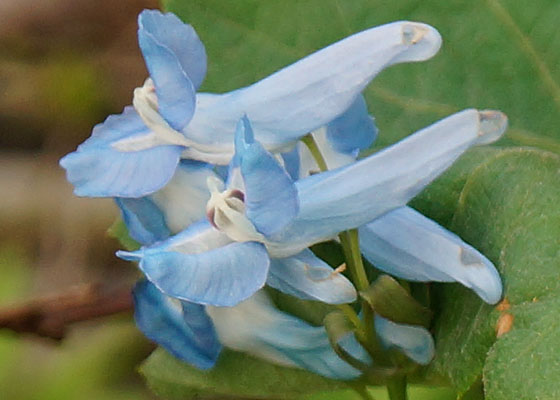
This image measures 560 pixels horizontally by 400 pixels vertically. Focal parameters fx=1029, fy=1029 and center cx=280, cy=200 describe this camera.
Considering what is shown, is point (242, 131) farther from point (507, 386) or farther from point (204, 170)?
point (507, 386)

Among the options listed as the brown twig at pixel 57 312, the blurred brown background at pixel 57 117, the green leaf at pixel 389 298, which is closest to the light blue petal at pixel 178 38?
the green leaf at pixel 389 298

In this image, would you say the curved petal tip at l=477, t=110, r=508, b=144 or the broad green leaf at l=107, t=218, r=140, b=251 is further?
the broad green leaf at l=107, t=218, r=140, b=251

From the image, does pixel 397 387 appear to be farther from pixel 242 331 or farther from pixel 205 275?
pixel 205 275

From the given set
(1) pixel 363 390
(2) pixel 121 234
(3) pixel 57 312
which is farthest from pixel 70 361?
(1) pixel 363 390

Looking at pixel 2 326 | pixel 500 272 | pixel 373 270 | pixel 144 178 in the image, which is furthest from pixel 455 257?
pixel 2 326

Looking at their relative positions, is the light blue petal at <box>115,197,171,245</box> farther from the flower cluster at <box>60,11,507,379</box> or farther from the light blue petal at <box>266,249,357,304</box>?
the light blue petal at <box>266,249,357,304</box>

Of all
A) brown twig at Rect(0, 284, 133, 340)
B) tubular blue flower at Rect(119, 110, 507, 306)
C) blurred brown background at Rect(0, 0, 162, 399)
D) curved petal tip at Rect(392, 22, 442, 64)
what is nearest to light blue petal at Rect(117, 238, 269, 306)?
tubular blue flower at Rect(119, 110, 507, 306)
